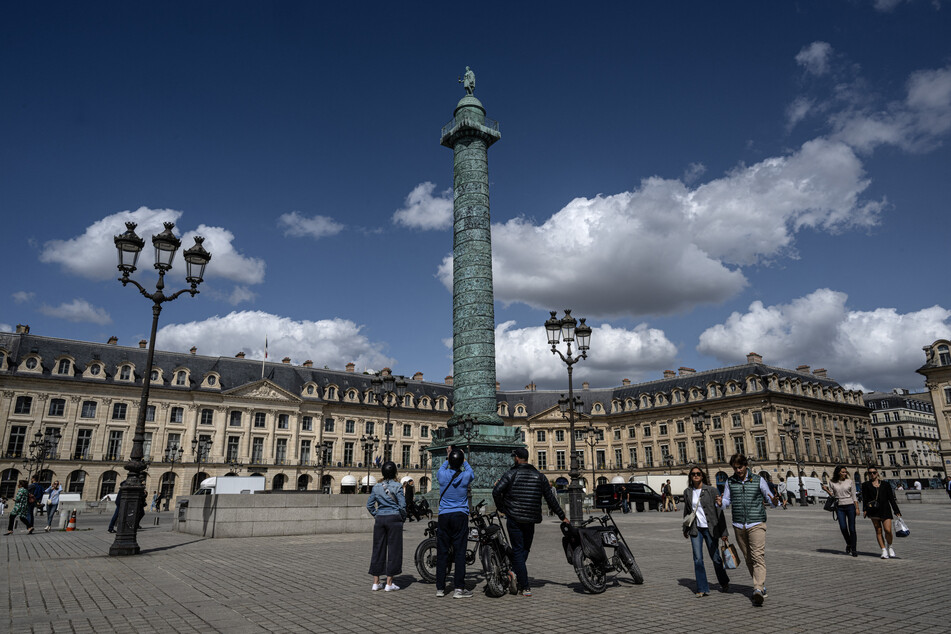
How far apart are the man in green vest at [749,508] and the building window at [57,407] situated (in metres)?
59.7

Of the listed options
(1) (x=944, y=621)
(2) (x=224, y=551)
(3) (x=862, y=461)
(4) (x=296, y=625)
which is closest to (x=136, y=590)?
(4) (x=296, y=625)

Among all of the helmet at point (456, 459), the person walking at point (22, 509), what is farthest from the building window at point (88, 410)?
the helmet at point (456, 459)

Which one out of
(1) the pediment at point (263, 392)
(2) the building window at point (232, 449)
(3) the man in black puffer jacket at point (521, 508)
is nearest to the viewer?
(3) the man in black puffer jacket at point (521, 508)

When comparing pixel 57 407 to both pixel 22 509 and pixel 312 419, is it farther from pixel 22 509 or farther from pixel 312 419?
pixel 22 509

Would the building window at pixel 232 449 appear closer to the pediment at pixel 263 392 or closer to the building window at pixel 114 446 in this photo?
the pediment at pixel 263 392

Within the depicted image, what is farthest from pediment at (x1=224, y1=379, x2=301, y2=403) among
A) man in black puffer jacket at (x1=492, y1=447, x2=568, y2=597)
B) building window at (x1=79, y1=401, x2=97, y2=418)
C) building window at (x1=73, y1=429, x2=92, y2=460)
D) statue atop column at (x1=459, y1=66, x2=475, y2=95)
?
man in black puffer jacket at (x1=492, y1=447, x2=568, y2=597)

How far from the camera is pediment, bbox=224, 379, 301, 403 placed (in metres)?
60.7

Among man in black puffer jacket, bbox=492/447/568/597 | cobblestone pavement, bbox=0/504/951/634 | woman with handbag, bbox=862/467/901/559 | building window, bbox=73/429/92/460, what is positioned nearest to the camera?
cobblestone pavement, bbox=0/504/951/634

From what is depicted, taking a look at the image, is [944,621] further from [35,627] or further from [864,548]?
[35,627]

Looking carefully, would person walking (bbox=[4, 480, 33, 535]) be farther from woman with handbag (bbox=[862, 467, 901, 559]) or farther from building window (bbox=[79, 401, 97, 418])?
building window (bbox=[79, 401, 97, 418])

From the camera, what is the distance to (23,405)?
5200 cm

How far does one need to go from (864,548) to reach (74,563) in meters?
15.0

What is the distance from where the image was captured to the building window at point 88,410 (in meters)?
54.3

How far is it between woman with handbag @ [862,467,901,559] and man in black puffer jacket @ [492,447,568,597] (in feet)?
21.7
